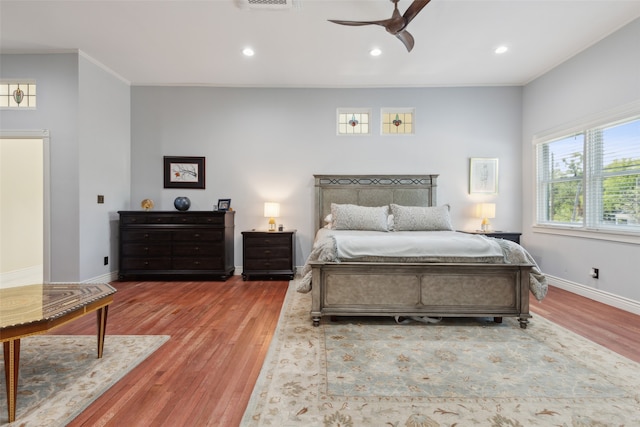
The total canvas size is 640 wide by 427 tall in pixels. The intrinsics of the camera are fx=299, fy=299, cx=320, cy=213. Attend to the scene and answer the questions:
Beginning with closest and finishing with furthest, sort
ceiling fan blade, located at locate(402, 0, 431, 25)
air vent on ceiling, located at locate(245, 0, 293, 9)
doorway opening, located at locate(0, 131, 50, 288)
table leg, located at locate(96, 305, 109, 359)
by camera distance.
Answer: table leg, located at locate(96, 305, 109, 359) → ceiling fan blade, located at locate(402, 0, 431, 25) → air vent on ceiling, located at locate(245, 0, 293, 9) → doorway opening, located at locate(0, 131, 50, 288)

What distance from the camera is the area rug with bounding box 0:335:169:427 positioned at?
62.5 inches

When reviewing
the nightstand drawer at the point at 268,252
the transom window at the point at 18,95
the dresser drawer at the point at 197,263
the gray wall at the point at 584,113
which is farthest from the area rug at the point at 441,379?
the transom window at the point at 18,95

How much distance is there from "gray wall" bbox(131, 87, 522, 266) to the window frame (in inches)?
13.6

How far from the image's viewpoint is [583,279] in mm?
3832

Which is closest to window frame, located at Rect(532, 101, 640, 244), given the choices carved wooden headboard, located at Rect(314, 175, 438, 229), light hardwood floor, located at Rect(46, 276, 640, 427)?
light hardwood floor, located at Rect(46, 276, 640, 427)

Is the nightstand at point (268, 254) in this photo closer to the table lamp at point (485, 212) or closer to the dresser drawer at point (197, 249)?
the dresser drawer at point (197, 249)

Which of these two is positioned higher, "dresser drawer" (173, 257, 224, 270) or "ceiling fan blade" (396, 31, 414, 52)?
"ceiling fan blade" (396, 31, 414, 52)

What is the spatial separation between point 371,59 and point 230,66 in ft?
6.67

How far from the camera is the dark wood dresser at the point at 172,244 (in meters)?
4.57

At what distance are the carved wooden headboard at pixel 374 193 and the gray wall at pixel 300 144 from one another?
187 mm

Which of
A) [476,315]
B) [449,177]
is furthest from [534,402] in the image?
[449,177]

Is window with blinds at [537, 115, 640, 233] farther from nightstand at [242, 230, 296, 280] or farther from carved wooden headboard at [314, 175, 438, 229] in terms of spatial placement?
nightstand at [242, 230, 296, 280]

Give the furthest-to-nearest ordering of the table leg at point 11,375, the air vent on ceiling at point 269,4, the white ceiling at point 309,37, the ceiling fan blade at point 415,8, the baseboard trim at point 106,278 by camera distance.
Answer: the baseboard trim at point 106,278, the white ceiling at point 309,37, the air vent on ceiling at point 269,4, the ceiling fan blade at point 415,8, the table leg at point 11,375

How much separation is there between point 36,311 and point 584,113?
5.73 m
